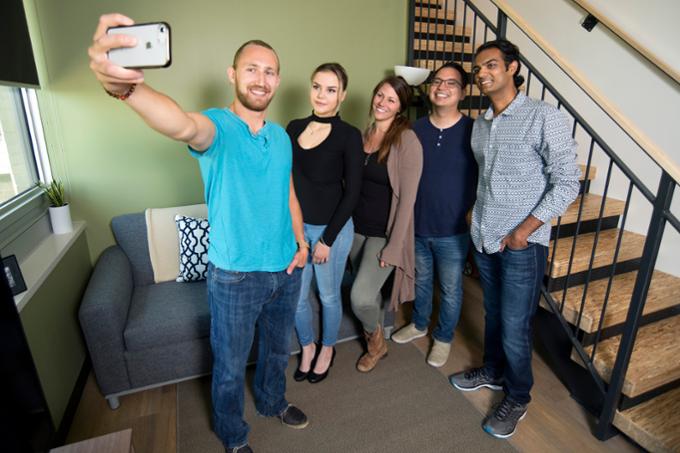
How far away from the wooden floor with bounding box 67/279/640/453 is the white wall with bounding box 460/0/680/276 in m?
1.26

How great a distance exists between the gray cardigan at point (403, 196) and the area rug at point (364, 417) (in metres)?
0.63

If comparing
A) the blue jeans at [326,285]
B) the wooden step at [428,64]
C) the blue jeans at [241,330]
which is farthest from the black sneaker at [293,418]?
the wooden step at [428,64]

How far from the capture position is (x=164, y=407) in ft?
6.31

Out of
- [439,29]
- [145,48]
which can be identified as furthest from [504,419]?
[439,29]

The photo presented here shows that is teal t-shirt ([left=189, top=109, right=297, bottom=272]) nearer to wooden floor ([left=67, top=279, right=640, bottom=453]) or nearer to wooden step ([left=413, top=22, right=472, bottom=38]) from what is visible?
wooden floor ([left=67, top=279, right=640, bottom=453])

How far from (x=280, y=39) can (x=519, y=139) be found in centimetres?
167

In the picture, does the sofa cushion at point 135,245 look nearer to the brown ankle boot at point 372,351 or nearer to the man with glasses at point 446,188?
the brown ankle boot at point 372,351

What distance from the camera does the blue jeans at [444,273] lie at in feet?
6.77

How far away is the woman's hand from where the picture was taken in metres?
1.78

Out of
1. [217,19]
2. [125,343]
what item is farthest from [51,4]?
[125,343]

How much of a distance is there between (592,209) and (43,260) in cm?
302

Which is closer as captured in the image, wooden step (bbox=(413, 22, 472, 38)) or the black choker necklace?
the black choker necklace

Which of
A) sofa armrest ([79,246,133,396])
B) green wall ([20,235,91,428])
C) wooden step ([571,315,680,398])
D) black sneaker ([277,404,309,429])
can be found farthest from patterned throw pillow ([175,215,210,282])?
wooden step ([571,315,680,398])

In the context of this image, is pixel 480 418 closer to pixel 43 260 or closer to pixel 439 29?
pixel 43 260
